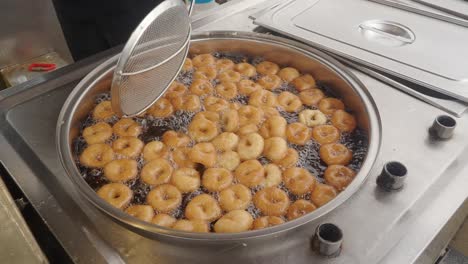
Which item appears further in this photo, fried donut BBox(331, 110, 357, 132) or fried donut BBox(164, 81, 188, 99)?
fried donut BBox(164, 81, 188, 99)

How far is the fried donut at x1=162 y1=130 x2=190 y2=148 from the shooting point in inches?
53.4

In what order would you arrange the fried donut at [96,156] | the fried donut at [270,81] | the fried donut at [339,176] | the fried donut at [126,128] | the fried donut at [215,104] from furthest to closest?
1. the fried donut at [270,81]
2. the fried donut at [215,104]
3. the fried donut at [126,128]
4. the fried donut at [96,156]
5. the fried donut at [339,176]

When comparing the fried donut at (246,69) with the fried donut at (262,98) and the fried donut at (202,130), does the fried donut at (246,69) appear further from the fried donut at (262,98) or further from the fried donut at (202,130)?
the fried donut at (202,130)

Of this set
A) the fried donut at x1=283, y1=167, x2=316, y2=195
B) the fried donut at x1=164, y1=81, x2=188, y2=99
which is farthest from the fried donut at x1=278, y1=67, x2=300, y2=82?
the fried donut at x1=283, y1=167, x2=316, y2=195

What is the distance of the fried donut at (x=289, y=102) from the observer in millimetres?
1513

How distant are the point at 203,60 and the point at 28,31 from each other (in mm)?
1368

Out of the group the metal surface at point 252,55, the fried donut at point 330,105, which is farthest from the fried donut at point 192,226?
the fried donut at point 330,105

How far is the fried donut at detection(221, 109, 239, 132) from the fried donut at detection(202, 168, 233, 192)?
0.73ft

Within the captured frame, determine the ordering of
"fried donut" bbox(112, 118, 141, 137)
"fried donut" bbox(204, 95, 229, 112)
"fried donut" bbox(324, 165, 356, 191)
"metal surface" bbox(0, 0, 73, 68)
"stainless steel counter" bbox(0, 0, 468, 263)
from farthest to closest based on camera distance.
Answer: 1. "metal surface" bbox(0, 0, 73, 68)
2. "fried donut" bbox(204, 95, 229, 112)
3. "fried donut" bbox(112, 118, 141, 137)
4. "fried donut" bbox(324, 165, 356, 191)
5. "stainless steel counter" bbox(0, 0, 468, 263)

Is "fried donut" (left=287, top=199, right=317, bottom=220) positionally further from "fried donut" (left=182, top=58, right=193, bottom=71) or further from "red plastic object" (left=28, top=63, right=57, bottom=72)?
A: "red plastic object" (left=28, top=63, right=57, bottom=72)

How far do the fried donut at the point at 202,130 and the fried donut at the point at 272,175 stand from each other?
25cm

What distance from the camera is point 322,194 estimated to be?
3.72 feet

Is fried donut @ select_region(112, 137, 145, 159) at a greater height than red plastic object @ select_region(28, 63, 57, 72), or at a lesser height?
greater

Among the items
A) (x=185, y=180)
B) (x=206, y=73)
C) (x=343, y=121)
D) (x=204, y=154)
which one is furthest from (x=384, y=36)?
(x=185, y=180)
